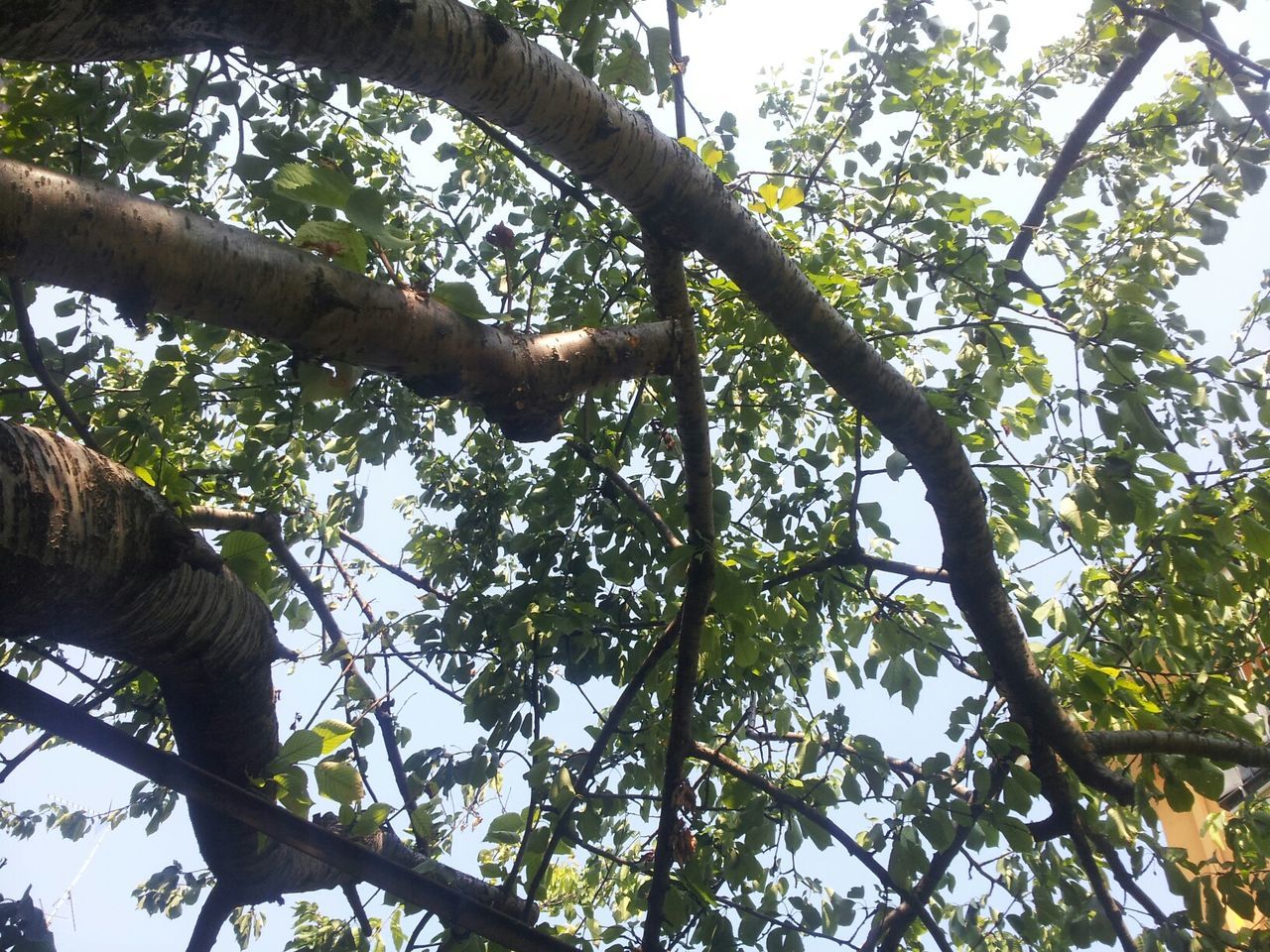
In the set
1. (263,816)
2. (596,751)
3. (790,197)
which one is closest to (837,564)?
(596,751)

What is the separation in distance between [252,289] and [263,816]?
1.04m

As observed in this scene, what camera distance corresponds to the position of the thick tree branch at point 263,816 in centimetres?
135

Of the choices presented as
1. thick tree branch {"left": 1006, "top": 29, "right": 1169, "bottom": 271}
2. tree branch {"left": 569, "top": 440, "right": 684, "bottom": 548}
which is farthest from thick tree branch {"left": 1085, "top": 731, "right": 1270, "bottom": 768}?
thick tree branch {"left": 1006, "top": 29, "right": 1169, "bottom": 271}

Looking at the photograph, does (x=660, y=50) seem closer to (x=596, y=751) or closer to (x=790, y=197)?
(x=790, y=197)

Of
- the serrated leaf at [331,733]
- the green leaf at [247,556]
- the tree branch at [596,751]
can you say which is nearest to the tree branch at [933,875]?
the tree branch at [596,751]

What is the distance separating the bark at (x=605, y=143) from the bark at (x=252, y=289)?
9.9 inches

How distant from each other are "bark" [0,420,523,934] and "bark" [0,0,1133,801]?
68 centimetres

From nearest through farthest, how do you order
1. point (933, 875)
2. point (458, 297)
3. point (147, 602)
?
point (147, 602) → point (458, 297) → point (933, 875)

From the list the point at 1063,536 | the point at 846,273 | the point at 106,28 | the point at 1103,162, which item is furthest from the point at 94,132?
the point at 1103,162

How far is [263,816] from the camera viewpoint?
1.50 meters

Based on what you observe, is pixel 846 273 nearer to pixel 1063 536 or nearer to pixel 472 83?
pixel 1063 536

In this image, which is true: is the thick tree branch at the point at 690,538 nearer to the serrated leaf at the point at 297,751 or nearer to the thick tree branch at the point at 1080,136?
the serrated leaf at the point at 297,751

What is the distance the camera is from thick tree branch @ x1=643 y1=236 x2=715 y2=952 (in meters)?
2.24

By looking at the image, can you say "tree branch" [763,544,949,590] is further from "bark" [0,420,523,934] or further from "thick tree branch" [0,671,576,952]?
"bark" [0,420,523,934]
